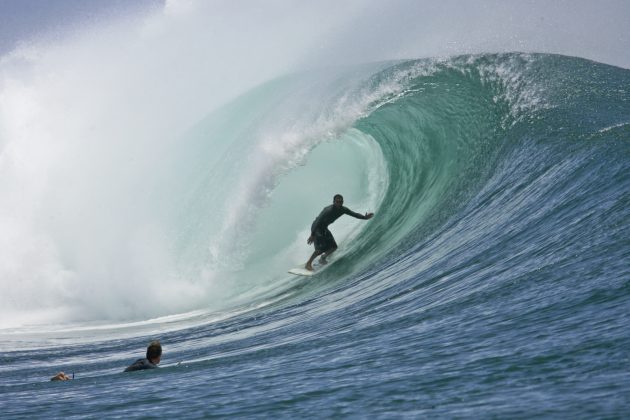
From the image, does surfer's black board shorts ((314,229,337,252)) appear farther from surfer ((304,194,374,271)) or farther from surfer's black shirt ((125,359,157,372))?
surfer's black shirt ((125,359,157,372))

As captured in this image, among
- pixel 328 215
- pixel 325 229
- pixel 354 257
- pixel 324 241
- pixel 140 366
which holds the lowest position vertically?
pixel 140 366

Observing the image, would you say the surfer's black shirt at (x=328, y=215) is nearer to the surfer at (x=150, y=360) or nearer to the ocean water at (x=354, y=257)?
the ocean water at (x=354, y=257)

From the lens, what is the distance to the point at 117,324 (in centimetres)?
1380

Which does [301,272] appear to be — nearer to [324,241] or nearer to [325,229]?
[324,241]

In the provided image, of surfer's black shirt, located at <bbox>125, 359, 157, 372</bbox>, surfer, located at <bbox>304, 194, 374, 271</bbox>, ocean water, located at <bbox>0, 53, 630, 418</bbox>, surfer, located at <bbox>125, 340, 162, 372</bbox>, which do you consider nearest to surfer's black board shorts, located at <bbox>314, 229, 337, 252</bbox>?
surfer, located at <bbox>304, 194, 374, 271</bbox>

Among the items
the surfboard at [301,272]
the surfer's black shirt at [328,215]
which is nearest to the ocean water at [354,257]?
the surfboard at [301,272]

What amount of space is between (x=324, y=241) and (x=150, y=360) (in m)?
6.27

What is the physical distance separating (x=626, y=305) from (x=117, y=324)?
34.2 ft

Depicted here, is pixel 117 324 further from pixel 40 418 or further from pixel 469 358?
pixel 469 358

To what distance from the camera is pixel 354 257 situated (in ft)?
42.5

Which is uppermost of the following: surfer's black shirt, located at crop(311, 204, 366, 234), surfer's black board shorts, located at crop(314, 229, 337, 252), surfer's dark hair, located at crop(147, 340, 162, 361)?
surfer's black shirt, located at crop(311, 204, 366, 234)

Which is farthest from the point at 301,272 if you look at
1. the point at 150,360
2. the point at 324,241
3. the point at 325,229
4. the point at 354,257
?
the point at 150,360

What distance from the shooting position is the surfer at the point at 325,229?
1314cm

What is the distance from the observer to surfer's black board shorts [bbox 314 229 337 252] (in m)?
13.3
